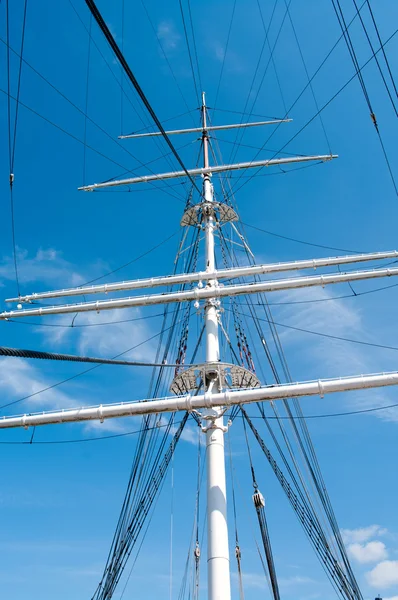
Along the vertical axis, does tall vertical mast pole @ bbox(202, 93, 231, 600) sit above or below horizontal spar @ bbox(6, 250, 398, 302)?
below

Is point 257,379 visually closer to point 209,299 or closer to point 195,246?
point 209,299

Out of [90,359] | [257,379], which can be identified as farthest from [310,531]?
[90,359]

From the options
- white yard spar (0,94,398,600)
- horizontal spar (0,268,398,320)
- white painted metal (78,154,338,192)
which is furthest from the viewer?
white painted metal (78,154,338,192)

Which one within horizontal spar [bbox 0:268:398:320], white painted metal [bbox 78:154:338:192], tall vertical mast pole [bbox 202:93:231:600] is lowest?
tall vertical mast pole [bbox 202:93:231:600]

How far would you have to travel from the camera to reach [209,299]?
16453 millimetres

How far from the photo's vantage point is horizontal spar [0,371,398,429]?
12.4 m

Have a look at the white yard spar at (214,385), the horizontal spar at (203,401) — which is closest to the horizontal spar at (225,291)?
the white yard spar at (214,385)

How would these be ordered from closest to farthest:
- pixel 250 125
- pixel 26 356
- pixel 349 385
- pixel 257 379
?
pixel 26 356 < pixel 349 385 < pixel 257 379 < pixel 250 125

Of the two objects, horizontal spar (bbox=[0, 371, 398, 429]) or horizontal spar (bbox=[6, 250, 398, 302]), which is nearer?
horizontal spar (bbox=[0, 371, 398, 429])

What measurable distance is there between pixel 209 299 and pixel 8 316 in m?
6.78

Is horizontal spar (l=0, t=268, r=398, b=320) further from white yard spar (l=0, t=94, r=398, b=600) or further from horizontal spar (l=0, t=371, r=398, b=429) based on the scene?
horizontal spar (l=0, t=371, r=398, b=429)

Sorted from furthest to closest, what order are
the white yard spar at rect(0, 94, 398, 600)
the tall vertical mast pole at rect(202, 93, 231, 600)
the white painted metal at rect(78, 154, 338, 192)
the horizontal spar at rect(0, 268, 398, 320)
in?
the white painted metal at rect(78, 154, 338, 192) < the horizontal spar at rect(0, 268, 398, 320) < the white yard spar at rect(0, 94, 398, 600) < the tall vertical mast pole at rect(202, 93, 231, 600)

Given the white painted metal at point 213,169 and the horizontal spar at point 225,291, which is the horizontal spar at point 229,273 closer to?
the horizontal spar at point 225,291

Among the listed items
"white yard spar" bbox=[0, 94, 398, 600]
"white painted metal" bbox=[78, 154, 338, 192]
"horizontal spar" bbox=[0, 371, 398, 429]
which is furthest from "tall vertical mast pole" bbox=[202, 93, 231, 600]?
"white painted metal" bbox=[78, 154, 338, 192]
